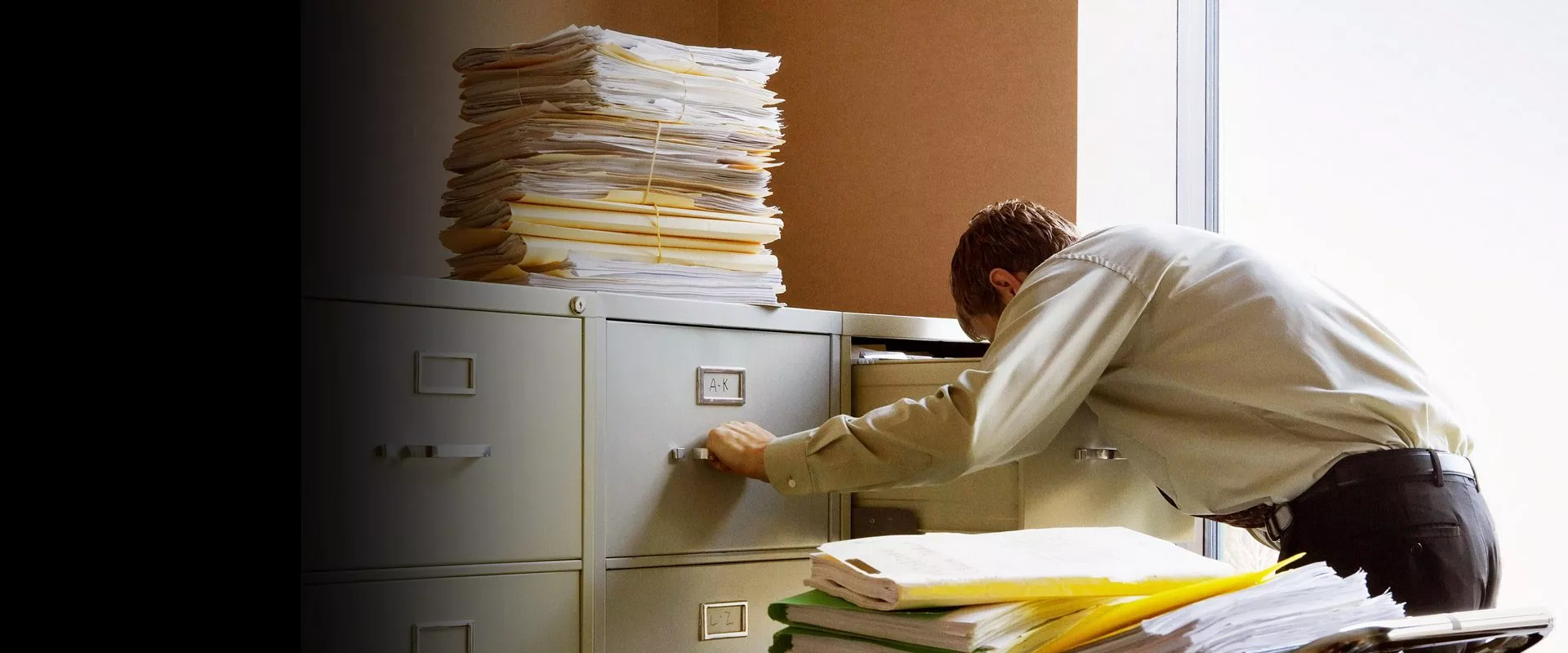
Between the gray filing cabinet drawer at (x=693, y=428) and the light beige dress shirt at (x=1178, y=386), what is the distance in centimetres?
17

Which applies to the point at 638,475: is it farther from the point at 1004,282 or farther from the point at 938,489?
the point at 1004,282

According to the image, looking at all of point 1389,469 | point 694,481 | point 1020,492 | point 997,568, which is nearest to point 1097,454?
point 1020,492

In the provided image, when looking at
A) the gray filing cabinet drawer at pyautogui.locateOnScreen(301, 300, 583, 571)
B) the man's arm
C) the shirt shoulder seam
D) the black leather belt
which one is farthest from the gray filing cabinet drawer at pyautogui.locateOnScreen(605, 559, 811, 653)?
the black leather belt

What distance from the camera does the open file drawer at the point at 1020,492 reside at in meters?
1.62

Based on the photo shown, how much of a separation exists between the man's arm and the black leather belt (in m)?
0.29

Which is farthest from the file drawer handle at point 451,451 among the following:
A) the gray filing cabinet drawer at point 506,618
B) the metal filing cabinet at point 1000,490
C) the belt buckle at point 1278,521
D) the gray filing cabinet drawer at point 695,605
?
the belt buckle at point 1278,521

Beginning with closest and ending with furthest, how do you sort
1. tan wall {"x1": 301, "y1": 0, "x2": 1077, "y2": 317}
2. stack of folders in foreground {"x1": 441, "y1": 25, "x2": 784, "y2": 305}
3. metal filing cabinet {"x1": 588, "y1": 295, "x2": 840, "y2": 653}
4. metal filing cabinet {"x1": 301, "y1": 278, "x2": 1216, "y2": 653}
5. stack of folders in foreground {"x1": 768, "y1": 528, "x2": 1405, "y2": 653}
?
stack of folders in foreground {"x1": 768, "y1": 528, "x2": 1405, "y2": 653}
metal filing cabinet {"x1": 301, "y1": 278, "x2": 1216, "y2": 653}
metal filing cabinet {"x1": 588, "y1": 295, "x2": 840, "y2": 653}
stack of folders in foreground {"x1": 441, "y1": 25, "x2": 784, "y2": 305}
tan wall {"x1": 301, "y1": 0, "x2": 1077, "y2": 317}

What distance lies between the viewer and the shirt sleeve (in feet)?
4.60

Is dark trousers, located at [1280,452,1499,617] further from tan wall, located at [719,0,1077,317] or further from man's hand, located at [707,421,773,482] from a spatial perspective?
tan wall, located at [719,0,1077,317]

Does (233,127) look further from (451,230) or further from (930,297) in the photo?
(930,297)

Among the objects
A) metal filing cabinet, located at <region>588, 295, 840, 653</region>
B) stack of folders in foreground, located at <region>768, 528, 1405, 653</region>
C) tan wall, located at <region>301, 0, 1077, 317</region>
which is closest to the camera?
stack of folders in foreground, located at <region>768, 528, 1405, 653</region>

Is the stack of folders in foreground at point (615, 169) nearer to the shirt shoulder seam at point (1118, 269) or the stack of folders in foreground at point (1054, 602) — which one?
the shirt shoulder seam at point (1118, 269)

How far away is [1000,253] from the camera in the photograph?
1.79m

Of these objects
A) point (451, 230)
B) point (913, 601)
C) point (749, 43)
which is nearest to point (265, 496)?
point (913, 601)
